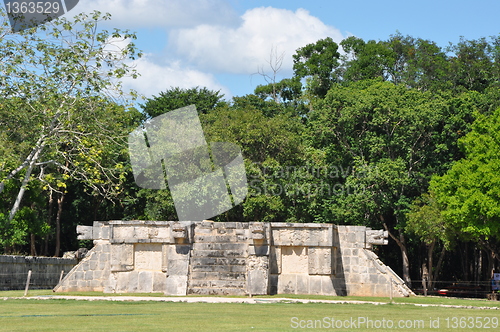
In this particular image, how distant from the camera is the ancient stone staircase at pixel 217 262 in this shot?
20.6m

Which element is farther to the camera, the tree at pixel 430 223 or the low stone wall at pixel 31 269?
the tree at pixel 430 223

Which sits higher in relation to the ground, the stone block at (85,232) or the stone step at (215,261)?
the stone block at (85,232)

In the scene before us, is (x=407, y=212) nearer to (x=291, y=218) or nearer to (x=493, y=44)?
(x=291, y=218)

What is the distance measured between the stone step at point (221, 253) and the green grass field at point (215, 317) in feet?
15.8

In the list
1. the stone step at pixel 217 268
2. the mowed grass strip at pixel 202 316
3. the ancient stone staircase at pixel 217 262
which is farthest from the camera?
the stone step at pixel 217 268

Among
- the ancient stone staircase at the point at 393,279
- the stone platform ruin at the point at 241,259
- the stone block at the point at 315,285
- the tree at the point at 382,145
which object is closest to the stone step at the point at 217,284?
the stone platform ruin at the point at 241,259

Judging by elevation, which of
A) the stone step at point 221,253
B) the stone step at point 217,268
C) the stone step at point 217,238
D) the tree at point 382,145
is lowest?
the stone step at point 217,268

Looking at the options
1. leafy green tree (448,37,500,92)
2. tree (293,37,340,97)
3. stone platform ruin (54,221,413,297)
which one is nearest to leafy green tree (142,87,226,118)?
tree (293,37,340,97)

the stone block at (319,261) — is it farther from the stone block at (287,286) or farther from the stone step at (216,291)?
the stone step at (216,291)

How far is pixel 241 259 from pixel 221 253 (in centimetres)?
69

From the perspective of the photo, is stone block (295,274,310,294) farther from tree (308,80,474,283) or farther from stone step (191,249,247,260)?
tree (308,80,474,283)

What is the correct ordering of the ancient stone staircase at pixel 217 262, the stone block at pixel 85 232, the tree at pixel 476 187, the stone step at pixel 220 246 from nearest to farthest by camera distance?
the ancient stone staircase at pixel 217 262, the stone step at pixel 220 246, the stone block at pixel 85 232, the tree at pixel 476 187

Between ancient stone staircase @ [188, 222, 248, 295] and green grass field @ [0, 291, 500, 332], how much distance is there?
4116mm

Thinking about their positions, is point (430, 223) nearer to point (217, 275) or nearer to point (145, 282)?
point (217, 275)
